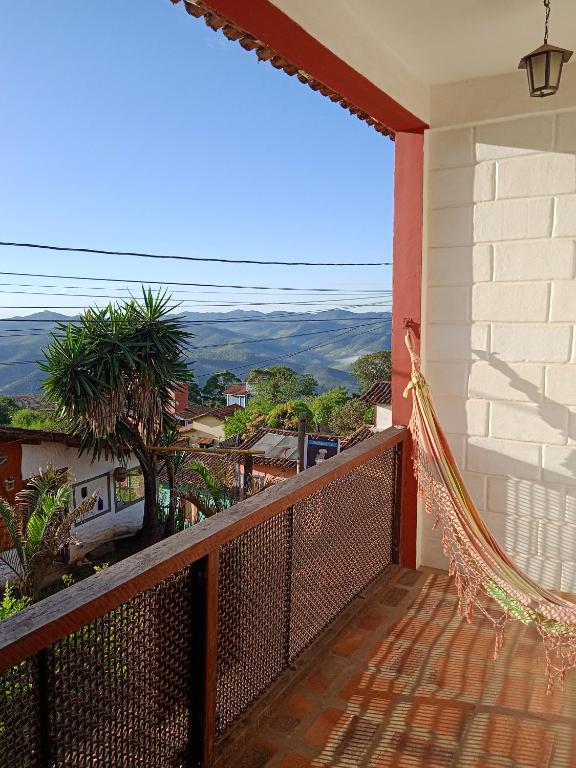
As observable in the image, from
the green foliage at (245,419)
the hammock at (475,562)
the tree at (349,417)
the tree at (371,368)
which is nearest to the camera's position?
the hammock at (475,562)

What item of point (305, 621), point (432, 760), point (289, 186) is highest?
point (289, 186)

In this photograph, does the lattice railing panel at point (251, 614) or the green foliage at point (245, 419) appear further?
the green foliage at point (245, 419)

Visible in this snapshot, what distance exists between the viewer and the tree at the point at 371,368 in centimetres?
4130

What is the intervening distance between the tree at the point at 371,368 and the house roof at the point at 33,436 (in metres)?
28.4

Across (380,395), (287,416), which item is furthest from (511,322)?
(287,416)

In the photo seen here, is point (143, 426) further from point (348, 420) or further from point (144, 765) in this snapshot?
point (348, 420)

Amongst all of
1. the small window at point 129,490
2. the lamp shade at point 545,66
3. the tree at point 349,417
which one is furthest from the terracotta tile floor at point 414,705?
the tree at point 349,417

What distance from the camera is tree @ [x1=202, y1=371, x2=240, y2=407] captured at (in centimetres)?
4569

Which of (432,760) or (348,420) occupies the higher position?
(432,760)

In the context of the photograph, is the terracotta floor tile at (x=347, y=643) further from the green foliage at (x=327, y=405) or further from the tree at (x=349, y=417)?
the green foliage at (x=327, y=405)

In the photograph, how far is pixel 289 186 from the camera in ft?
222

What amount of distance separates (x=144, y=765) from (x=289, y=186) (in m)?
70.1

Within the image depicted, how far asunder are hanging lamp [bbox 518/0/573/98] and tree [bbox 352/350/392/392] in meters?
38.5

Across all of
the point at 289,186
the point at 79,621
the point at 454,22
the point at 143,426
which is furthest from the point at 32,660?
the point at 289,186
